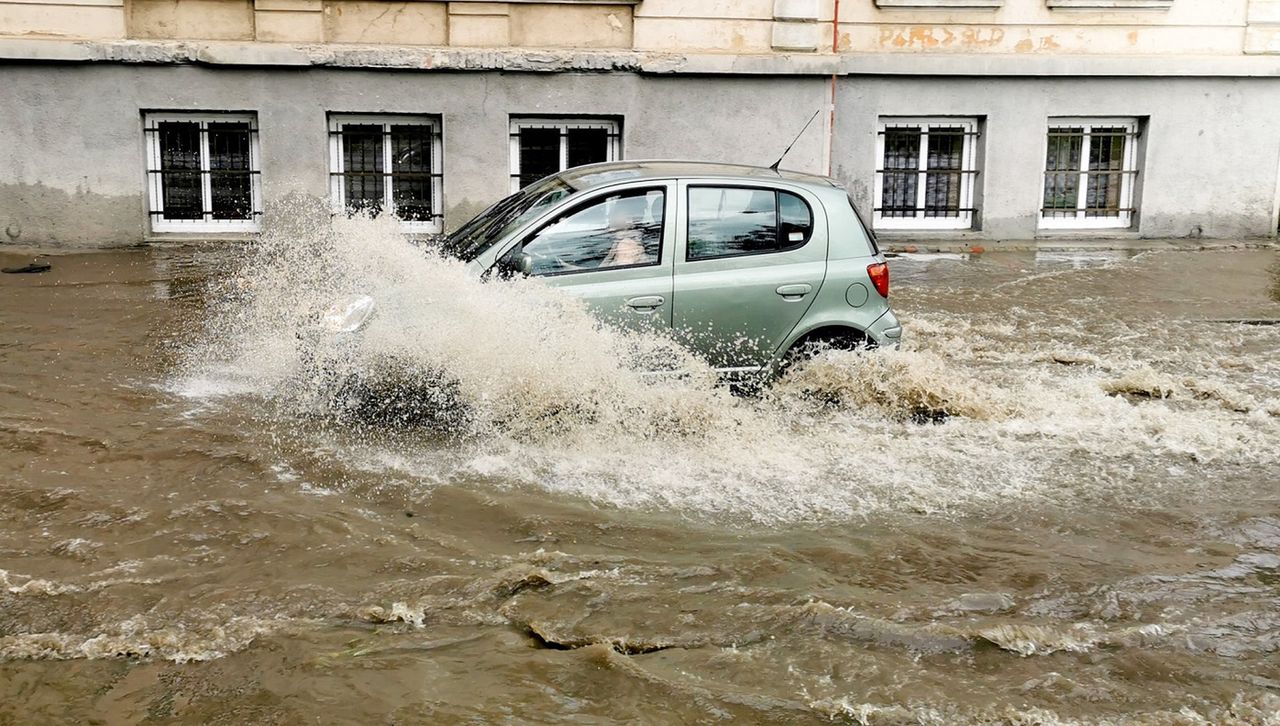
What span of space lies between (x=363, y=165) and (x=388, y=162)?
28 centimetres

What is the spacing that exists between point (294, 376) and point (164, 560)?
2.97 metres

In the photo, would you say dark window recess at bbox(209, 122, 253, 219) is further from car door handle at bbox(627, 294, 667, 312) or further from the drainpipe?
car door handle at bbox(627, 294, 667, 312)

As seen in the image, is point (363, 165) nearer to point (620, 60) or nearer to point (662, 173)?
point (620, 60)

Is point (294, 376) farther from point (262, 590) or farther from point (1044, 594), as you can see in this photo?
point (1044, 594)

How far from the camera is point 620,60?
1451 cm

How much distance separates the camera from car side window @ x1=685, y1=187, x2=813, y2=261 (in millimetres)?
7727

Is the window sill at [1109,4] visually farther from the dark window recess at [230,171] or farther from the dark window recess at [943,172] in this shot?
the dark window recess at [230,171]

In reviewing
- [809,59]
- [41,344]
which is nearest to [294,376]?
[41,344]

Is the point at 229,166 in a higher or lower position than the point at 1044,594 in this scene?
higher

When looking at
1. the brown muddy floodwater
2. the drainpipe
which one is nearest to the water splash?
the brown muddy floodwater

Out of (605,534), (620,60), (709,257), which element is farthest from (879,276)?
(620,60)

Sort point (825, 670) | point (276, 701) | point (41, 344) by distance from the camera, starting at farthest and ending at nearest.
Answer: point (41, 344)
point (825, 670)
point (276, 701)

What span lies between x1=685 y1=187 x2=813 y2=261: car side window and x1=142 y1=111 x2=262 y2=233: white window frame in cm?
817

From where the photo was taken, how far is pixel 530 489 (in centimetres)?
634
